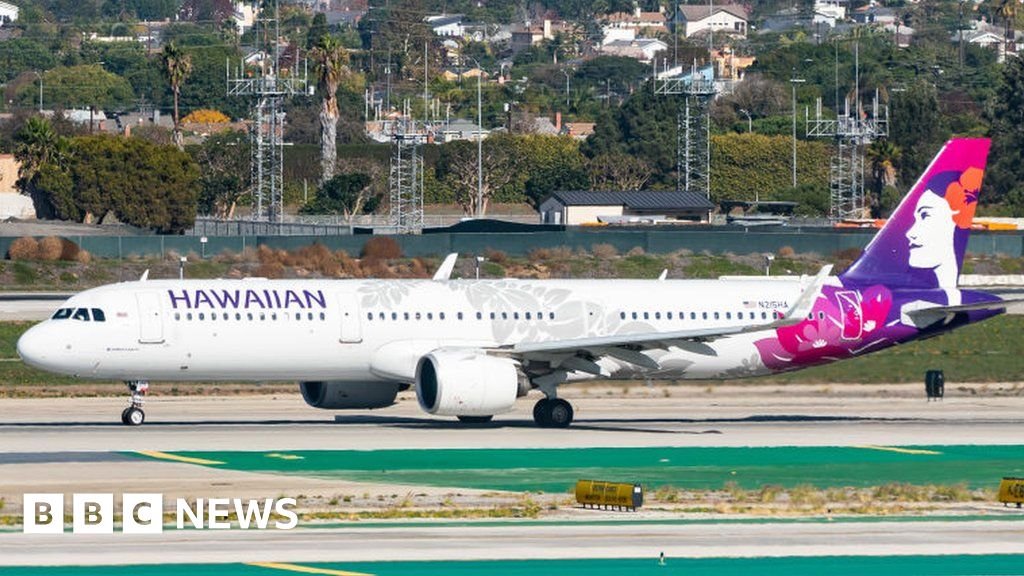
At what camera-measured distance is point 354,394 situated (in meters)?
49.6

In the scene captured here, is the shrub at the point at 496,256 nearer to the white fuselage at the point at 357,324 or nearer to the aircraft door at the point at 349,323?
the white fuselage at the point at 357,324

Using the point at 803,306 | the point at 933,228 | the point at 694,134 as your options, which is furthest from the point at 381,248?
the point at 694,134

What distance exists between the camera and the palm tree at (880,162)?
547 ft

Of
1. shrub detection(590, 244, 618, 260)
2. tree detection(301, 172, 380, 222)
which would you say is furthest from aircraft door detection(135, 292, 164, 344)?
tree detection(301, 172, 380, 222)

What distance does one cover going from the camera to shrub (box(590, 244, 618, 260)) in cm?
9738

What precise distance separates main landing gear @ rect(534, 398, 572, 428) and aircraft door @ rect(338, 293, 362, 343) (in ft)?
16.2

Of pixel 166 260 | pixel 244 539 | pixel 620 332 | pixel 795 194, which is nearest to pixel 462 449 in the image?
pixel 620 332

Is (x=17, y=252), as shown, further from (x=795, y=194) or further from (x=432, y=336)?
(x=795, y=194)

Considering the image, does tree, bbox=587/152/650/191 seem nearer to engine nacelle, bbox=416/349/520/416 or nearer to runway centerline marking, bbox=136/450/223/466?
engine nacelle, bbox=416/349/520/416

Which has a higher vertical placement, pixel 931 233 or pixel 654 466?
pixel 931 233

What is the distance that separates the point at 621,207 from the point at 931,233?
279 feet

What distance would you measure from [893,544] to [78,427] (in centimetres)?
2322

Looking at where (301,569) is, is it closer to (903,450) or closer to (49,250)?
(903,450)

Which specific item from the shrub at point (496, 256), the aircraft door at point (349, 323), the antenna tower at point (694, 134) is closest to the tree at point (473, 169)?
the antenna tower at point (694, 134)
